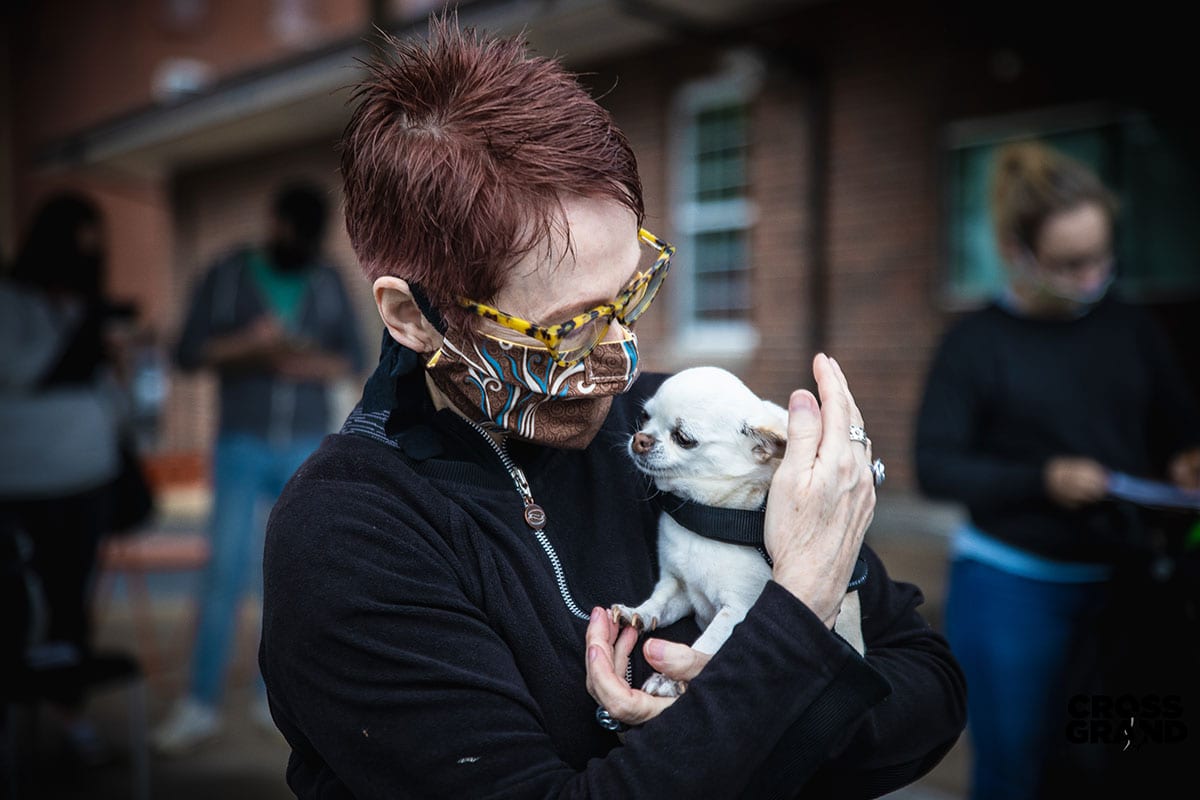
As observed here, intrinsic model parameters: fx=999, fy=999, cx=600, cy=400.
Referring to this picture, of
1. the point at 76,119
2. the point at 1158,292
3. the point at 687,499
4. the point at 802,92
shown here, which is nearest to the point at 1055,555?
the point at 687,499

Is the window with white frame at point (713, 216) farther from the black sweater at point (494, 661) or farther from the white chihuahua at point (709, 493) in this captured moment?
the black sweater at point (494, 661)

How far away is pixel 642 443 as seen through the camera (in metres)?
1.50

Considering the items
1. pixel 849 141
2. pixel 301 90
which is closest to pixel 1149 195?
pixel 849 141

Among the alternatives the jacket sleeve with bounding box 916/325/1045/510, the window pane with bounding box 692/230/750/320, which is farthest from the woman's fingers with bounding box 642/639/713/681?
the window pane with bounding box 692/230/750/320

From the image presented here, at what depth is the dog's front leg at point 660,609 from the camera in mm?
1320

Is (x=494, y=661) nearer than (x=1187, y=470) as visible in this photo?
Yes

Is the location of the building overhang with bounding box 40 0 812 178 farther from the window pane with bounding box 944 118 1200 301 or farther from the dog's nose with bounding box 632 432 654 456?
the dog's nose with bounding box 632 432 654 456

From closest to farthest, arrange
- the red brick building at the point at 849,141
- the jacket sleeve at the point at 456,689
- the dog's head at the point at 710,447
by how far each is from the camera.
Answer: the jacket sleeve at the point at 456,689, the dog's head at the point at 710,447, the red brick building at the point at 849,141

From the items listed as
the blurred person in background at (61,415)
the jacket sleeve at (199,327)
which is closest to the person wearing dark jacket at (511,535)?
the blurred person in background at (61,415)

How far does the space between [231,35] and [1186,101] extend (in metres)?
22.9

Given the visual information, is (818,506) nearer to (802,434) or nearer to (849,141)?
(802,434)

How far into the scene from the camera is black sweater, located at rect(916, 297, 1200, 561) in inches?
112

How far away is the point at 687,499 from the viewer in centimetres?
148

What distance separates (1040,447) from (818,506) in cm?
199
